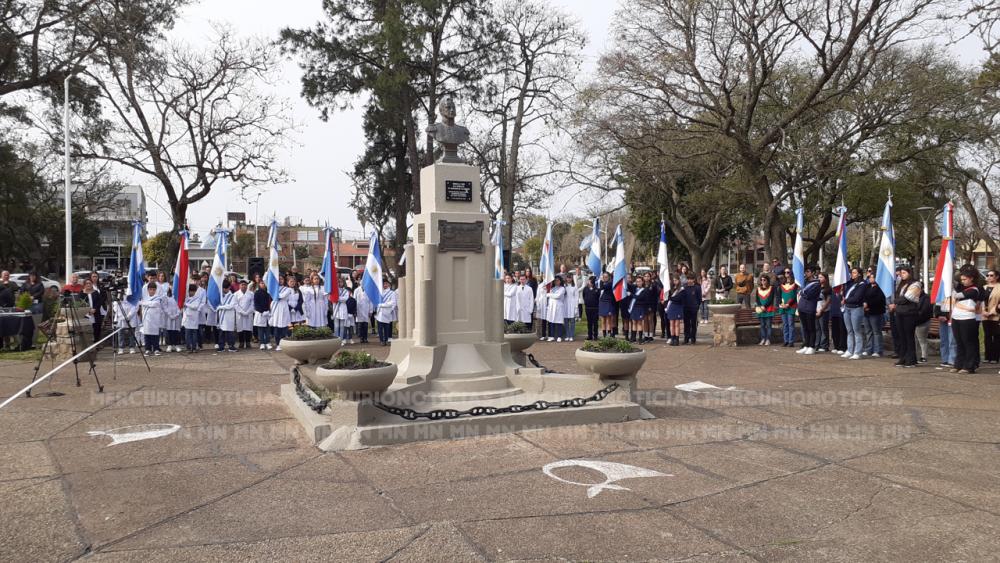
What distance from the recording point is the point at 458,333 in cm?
870

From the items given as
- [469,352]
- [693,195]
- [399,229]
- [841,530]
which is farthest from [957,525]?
[693,195]

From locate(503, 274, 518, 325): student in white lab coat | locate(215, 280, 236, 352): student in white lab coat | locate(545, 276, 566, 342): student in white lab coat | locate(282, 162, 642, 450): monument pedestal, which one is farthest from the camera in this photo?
locate(503, 274, 518, 325): student in white lab coat

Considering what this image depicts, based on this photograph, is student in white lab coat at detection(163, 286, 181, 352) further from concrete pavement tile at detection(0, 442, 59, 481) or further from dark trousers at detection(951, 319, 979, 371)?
dark trousers at detection(951, 319, 979, 371)

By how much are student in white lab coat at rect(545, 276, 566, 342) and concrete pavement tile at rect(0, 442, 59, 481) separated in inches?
473

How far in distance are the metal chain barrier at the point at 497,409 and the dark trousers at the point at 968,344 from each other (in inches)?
262

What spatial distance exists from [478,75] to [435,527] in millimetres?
21194

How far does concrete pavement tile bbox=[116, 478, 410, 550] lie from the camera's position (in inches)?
182

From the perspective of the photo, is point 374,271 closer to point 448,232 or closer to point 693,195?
point 448,232

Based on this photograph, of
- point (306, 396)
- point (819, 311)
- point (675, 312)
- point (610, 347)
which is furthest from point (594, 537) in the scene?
point (675, 312)

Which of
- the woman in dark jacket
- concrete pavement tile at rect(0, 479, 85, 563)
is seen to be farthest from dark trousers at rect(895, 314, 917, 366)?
concrete pavement tile at rect(0, 479, 85, 563)

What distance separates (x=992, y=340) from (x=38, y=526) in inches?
528

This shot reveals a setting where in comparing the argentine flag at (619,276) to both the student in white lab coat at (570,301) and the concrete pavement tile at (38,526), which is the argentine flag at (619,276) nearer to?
the student in white lab coat at (570,301)

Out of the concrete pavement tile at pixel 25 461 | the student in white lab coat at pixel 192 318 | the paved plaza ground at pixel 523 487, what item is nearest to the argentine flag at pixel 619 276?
the paved plaza ground at pixel 523 487

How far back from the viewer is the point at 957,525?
468 centimetres
